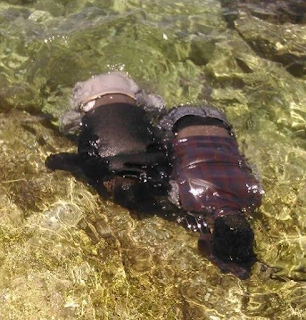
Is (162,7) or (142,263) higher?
(162,7)

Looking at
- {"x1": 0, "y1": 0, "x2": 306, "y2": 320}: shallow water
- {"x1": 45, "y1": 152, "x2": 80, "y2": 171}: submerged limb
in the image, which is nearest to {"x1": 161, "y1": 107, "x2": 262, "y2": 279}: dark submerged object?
{"x1": 0, "y1": 0, "x2": 306, "y2": 320}: shallow water

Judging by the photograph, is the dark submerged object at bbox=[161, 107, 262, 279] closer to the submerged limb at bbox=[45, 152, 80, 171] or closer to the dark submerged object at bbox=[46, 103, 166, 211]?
the dark submerged object at bbox=[46, 103, 166, 211]

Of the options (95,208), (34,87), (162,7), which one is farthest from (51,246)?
(162,7)

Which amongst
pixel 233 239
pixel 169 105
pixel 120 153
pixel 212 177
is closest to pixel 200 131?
pixel 212 177

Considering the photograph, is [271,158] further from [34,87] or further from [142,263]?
[34,87]

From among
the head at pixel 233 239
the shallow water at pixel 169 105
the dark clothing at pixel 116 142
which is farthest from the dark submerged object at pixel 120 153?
the head at pixel 233 239

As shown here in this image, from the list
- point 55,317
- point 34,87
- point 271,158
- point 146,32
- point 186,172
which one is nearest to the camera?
point 55,317

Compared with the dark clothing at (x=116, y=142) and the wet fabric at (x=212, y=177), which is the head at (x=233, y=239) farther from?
the dark clothing at (x=116, y=142)

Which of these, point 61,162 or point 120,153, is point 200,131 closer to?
point 120,153
